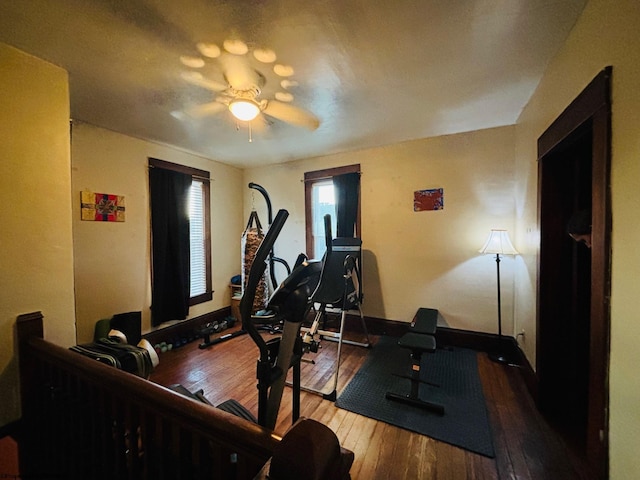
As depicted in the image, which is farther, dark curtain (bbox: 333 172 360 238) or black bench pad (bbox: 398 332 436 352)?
dark curtain (bbox: 333 172 360 238)

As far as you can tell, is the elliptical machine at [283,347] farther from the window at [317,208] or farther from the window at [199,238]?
the window at [199,238]

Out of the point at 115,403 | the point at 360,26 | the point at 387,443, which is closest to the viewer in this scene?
the point at 115,403

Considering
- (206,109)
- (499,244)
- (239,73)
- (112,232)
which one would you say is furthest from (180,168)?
(499,244)

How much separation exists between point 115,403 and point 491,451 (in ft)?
6.95

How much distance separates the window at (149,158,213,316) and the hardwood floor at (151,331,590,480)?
3.81 ft

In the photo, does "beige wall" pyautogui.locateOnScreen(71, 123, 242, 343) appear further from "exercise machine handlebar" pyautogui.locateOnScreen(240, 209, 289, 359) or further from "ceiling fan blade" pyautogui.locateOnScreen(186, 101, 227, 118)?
"exercise machine handlebar" pyautogui.locateOnScreen(240, 209, 289, 359)

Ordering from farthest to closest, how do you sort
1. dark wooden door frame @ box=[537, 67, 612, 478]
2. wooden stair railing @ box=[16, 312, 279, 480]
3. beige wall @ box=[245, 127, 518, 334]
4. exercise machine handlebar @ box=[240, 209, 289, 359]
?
beige wall @ box=[245, 127, 518, 334] → exercise machine handlebar @ box=[240, 209, 289, 359] → dark wooden door frame @ box=[537, 67, 612, 478] → wooden stair railing @ box=[16, 312, 279, 480]

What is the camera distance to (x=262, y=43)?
60.8 inches

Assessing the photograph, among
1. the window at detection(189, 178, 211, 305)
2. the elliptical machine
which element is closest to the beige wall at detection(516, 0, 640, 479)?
the elliptical machine

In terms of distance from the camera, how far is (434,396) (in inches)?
87.1

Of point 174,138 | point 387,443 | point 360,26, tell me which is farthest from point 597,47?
point 174,138

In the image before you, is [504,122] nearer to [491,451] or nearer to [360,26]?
[360,26]

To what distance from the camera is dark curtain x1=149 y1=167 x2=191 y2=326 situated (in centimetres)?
325

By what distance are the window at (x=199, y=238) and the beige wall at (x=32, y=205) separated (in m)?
1.90
